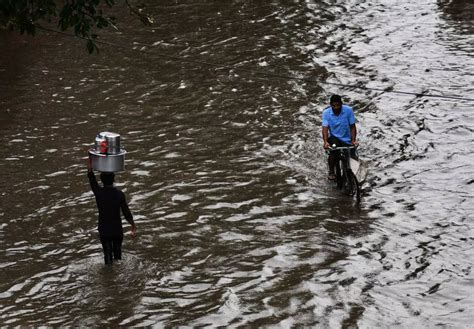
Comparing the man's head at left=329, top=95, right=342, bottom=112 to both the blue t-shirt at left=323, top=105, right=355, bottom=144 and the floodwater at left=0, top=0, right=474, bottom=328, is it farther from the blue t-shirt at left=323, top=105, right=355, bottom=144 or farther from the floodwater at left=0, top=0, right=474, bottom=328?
the floodwater at left=0, top=0, right=474, bottom=328

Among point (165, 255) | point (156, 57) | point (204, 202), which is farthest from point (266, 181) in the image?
point (156, 57)

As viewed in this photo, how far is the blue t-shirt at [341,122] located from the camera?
1522 cm

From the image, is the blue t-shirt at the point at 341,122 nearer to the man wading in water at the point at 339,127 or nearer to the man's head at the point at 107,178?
the man wading in water at the point at 339,127

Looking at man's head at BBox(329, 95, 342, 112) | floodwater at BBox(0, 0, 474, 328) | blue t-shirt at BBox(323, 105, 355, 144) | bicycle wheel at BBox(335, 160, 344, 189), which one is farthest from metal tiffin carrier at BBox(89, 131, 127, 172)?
bicycle wheel at BBox(335, 160, 344, 189)

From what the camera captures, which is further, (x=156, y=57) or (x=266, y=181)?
(x=156, y=57)

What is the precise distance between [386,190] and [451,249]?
2698 millimetres

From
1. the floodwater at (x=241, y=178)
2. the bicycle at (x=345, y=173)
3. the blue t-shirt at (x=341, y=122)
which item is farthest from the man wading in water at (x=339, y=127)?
the floodwater at (x=241, y=178)

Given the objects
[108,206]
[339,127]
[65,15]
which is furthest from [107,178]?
[339,127]

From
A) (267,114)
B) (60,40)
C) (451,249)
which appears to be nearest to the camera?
(451,249)

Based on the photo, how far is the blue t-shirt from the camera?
599 inches

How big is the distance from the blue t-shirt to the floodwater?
0.98 metres

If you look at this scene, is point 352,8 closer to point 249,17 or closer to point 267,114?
point 249,17

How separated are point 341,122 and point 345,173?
863 mm

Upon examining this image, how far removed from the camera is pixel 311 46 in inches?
1026
